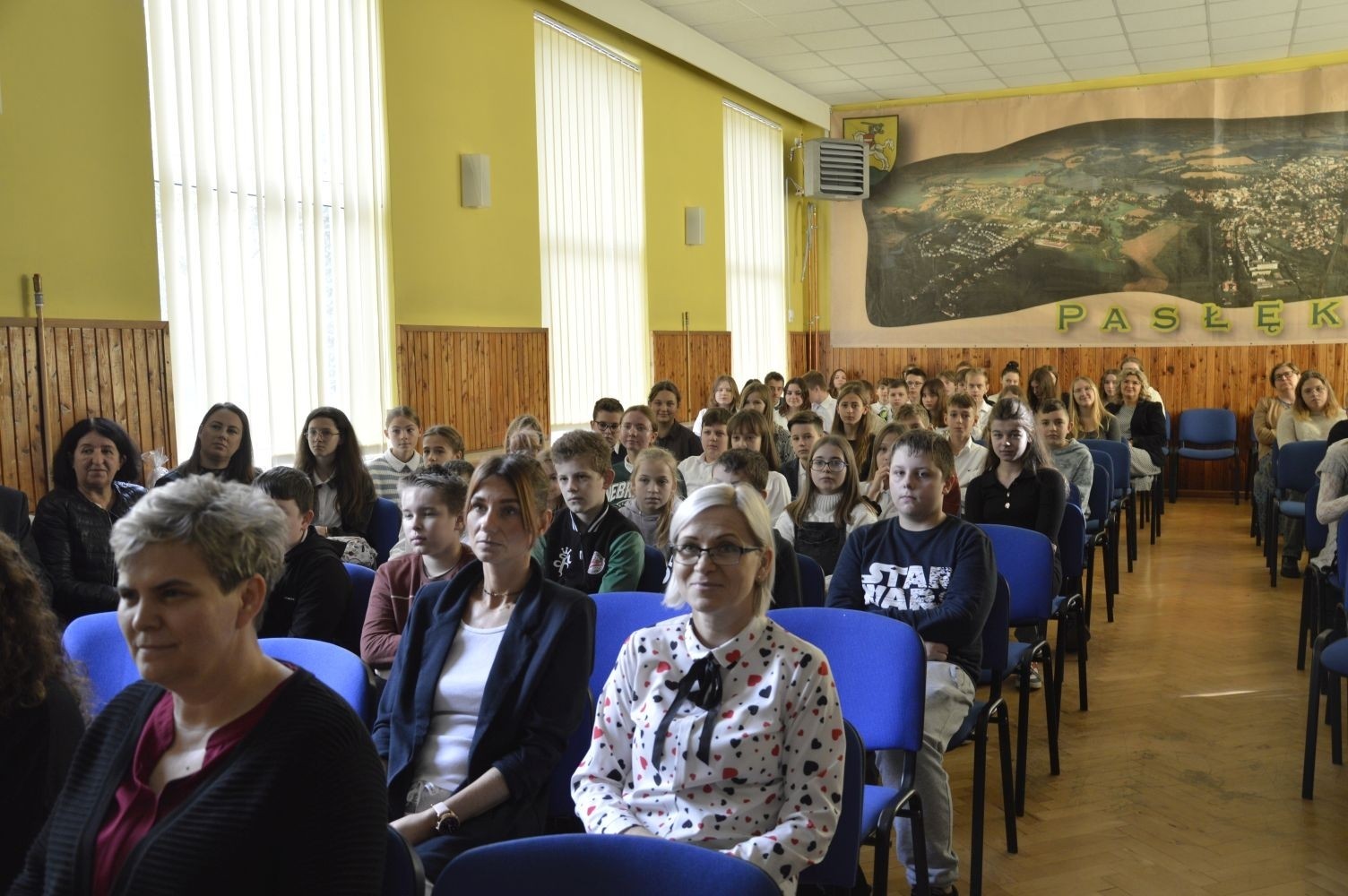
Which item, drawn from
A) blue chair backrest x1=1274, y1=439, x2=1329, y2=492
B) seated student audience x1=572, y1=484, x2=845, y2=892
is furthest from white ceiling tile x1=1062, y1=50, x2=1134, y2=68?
seated student audience x1=572, y1=484, x2=845, y2=892

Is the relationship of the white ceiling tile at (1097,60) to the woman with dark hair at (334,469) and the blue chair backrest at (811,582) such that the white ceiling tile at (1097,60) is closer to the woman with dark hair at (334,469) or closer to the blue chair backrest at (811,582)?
the woman with dark hair at (334,469)

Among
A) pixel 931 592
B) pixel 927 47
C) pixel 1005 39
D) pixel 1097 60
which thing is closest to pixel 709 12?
pixel 927 47

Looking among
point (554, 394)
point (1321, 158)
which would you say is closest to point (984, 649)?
point (554, 394)

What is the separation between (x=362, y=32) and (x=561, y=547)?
443cm

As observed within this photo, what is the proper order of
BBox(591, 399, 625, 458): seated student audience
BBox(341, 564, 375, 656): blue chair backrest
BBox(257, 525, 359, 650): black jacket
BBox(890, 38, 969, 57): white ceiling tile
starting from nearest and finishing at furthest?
1. BBox(257, 525, 359, 650): black jacket
2. BBox(341, 564, 375, 656): blue chair backrest
3. BBox(591, 399, 625, 458): seated student audience
4. BBox(890, 38, 969, 57): white ceiling tile

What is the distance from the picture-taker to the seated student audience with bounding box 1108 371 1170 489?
34.6 ft

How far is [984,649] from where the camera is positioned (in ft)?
12.0

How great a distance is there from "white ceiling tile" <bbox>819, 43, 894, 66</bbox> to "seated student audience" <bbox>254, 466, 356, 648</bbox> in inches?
351

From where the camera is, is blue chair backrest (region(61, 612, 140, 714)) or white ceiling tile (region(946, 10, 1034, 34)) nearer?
blue chair backrest (region(61, 612, 140, 714))

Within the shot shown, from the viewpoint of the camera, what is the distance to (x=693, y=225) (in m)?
11.0

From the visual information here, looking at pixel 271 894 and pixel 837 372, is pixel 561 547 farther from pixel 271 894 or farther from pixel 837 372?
pixel 837 372

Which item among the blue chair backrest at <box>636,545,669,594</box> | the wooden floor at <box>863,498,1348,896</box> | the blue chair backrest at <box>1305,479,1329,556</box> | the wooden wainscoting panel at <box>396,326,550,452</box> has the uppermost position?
the wooden wainscoting panel at <box>396,326,550,452</box>

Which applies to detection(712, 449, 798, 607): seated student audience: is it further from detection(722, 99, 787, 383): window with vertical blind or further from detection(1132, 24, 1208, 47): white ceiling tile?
detection(1132, 24, 1208, 47): white ceiling tile

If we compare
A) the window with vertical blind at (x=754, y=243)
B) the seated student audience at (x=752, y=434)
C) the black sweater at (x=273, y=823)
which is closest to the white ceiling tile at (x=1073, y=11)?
the window with vertical blind at (x=754, y=243)
